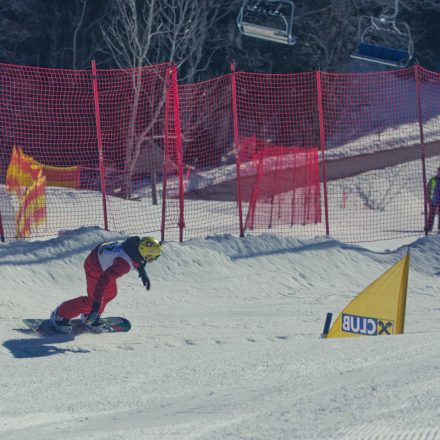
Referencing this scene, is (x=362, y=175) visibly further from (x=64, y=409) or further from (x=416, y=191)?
(x=64, y=409)

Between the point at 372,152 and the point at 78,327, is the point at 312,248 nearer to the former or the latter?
the point at 78,327

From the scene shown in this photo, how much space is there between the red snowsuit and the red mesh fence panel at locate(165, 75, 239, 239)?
8235 millimetres

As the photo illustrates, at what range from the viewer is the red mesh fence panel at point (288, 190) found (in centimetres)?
1795

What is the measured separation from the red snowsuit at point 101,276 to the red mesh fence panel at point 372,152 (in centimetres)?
1110

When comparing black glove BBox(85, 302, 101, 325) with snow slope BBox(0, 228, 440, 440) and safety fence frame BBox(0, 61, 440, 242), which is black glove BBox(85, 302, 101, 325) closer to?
snow slope BBox(0, 228, 440, 440)

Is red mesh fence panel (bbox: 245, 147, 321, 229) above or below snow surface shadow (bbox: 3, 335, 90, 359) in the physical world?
above

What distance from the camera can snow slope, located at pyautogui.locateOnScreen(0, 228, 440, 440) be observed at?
227 inches

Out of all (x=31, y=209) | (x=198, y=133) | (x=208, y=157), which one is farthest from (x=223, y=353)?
(x=208, y=157)

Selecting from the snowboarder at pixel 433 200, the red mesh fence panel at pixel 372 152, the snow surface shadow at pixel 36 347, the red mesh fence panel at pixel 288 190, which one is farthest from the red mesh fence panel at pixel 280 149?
the snow surface shadow at pixel 36 347

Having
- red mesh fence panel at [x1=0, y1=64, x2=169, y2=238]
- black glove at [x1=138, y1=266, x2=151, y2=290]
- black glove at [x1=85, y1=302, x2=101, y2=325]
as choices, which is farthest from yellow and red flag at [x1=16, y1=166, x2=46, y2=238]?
black glove at [x1=138, y1=266, x2=151, y2=290]

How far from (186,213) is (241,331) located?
8492 millimetres

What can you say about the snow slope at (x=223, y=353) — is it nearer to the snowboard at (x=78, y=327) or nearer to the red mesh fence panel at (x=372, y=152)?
the snowboard at (x=78, y=327)

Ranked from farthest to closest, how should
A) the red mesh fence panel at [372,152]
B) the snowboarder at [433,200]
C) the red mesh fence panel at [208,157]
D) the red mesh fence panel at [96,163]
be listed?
the red mesh fence panel at [372,152], the red mesh fence panel at [208,157], the red mesh fence panel at [96,163], the snowboarder at [433,200]

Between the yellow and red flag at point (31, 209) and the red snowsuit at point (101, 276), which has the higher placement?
the yellow and red flag at point (31, 209)
